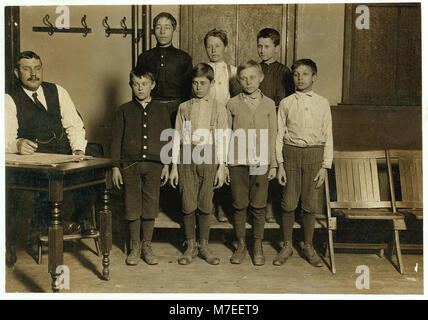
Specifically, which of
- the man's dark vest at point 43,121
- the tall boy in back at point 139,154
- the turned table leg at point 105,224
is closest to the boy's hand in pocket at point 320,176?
the tall boy in back at point 139,154

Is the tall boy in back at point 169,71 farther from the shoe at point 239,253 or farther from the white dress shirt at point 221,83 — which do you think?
the shoe at point 239,253

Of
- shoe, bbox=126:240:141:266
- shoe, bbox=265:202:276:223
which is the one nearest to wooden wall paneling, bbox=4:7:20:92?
shoe, bbox=126:240:141:266

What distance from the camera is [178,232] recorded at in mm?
4777

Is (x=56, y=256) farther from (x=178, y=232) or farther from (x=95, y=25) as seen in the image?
(x=95, y=25)

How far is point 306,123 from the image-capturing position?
3932mm

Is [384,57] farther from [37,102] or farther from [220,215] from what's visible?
[37,102]

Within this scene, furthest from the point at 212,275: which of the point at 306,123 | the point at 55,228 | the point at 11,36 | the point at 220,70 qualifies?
the point at 11,36

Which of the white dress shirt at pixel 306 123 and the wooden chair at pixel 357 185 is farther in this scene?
the wooden chair at pixel 357 185

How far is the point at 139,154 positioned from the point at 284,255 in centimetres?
142

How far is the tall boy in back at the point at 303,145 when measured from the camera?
12.9 feet

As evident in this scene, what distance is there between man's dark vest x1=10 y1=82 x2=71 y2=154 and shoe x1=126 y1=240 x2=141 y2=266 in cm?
94

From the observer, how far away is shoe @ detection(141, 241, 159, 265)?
399cm

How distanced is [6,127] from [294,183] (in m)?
2.26

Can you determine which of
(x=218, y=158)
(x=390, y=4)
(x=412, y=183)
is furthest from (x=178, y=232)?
(x=390, y=4)
